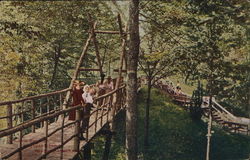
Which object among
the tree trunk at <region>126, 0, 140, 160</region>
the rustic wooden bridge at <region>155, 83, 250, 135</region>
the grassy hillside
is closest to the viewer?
the tree trunk at <region>126, 0, 140, 160</region>

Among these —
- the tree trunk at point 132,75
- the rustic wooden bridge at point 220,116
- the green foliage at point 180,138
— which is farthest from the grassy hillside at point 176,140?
the tree trunk at point 132,75

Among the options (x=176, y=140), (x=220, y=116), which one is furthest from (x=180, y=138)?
(x=220, y=116)

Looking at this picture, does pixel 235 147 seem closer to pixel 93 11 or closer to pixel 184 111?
pixel 184 111

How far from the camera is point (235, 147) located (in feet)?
94.0

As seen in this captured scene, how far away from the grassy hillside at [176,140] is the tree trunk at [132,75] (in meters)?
10.2

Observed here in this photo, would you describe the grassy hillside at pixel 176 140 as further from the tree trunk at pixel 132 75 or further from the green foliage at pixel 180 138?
the tree trunk at pixel 132 75

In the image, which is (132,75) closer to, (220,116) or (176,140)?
(176,140)

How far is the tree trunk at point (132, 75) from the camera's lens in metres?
12.5

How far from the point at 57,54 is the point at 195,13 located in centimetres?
1148

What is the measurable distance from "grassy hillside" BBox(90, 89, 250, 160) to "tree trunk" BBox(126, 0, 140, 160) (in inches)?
400

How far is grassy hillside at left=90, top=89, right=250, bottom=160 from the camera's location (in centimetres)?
2481

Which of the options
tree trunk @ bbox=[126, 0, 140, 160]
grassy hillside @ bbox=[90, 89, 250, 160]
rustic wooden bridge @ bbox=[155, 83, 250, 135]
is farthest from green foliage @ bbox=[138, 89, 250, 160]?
tree trunk @ bbox=[126, 0, 140, 160]

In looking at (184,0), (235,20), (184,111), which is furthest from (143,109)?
(184,0)

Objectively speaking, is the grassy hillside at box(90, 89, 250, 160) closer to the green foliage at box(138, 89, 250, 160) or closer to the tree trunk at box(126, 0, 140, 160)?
the green foliage at box(138, 89, 250, 160)
